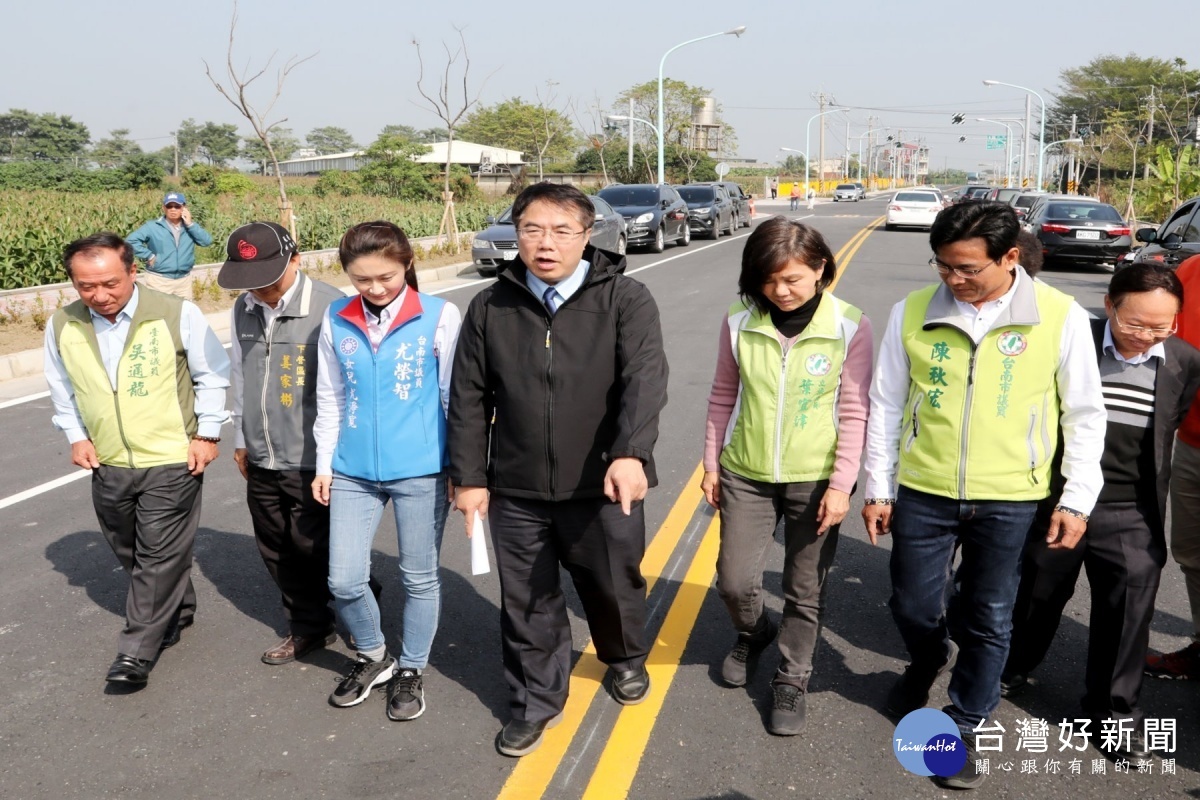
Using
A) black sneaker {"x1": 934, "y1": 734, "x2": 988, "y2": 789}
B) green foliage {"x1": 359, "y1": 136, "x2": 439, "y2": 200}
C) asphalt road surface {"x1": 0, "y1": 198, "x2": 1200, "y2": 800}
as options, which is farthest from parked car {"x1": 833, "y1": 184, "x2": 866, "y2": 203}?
black sneaker {"x1": 934, "y1": 734, "x2": 988, "y2": 789}

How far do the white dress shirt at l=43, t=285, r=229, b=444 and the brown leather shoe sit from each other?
0.86m

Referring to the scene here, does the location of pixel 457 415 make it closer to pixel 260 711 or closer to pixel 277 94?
pixel 260 711

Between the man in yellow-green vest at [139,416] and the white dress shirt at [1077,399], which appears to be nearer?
the white dress shirt at [1077,399]

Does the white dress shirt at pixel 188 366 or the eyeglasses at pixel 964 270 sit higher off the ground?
the eyeglasses at pixel 964 270

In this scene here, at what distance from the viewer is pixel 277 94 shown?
18172mm

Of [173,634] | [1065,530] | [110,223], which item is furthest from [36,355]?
[1065,530]

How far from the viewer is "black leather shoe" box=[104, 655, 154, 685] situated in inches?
148

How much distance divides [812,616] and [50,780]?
251cm

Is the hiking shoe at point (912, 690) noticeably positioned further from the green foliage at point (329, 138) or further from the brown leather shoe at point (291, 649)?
the green foliage at point (329, 138)

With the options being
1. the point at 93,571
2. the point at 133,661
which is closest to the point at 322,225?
the point at 93,571

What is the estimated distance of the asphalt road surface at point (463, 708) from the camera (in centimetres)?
315

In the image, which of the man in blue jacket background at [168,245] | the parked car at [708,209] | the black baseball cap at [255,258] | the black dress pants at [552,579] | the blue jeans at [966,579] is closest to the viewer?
the blue jeans at [966,579]

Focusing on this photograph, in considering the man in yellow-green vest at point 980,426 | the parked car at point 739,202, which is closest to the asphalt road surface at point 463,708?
the man in yellow-green vest at point 980,426

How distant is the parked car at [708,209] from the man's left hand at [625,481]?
2295 centimetres
